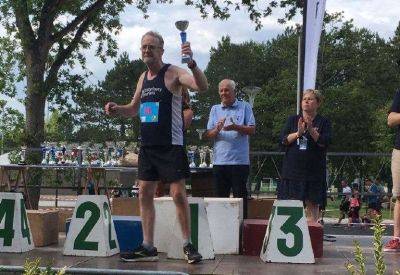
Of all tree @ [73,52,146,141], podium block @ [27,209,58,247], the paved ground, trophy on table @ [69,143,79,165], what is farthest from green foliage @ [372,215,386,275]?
Answer: tree @ [73,52,146,141]

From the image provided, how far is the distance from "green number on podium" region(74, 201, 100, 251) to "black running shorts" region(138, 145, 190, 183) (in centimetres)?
61

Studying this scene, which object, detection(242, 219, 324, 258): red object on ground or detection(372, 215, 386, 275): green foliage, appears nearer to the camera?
detection(372, 215, 386, 275): green foliage

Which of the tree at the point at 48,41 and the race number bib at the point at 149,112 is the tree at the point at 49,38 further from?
the race number bib at the point at 149,112

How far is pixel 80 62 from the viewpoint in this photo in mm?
15156

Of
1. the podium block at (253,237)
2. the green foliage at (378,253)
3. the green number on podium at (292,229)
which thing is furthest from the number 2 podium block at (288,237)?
the green foliage at (378,253)

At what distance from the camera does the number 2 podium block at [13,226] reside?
17.6 ft

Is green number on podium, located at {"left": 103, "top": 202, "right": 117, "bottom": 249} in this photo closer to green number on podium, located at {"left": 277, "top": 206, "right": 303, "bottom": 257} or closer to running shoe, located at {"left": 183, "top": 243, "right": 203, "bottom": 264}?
running shoe, located at {"left": 183, "top": 243, "right": 203, "bottom": 264}

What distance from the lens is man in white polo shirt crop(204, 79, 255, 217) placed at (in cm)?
613

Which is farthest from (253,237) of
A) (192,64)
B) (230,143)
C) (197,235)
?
(192,64)

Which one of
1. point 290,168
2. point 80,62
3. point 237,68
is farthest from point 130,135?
point 290,168

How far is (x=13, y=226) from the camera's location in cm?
539

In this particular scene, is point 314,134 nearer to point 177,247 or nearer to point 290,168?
point 290,168

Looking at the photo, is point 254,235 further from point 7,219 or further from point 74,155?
point 74,155

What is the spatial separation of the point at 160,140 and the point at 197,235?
2.71ft
